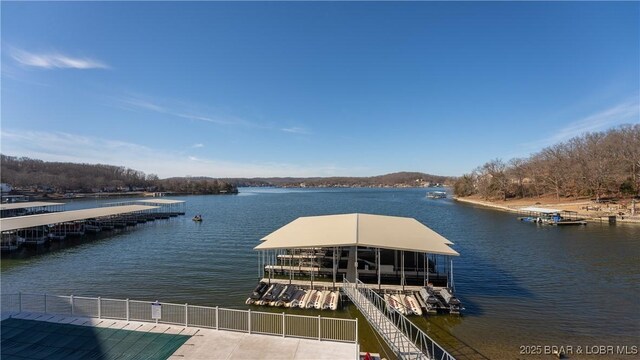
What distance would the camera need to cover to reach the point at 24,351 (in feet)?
37.3

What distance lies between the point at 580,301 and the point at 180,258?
109 ft

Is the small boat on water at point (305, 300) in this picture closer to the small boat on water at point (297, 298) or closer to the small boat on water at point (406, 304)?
the small boat on water at point (297, 298)

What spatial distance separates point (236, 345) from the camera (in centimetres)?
1185

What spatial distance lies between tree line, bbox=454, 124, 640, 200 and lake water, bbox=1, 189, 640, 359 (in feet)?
115

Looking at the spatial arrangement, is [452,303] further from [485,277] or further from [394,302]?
[485,277]

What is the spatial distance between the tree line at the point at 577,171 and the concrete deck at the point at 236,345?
8633 centimetres

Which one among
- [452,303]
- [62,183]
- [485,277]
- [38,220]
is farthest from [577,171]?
[62,183]

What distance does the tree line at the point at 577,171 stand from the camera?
75.2 meters

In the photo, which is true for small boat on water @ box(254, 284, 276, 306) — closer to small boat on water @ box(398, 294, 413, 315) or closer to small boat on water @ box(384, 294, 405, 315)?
small boat on water @ box(384, 294, 405, 315)

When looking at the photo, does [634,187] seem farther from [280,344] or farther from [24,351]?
[24,351]

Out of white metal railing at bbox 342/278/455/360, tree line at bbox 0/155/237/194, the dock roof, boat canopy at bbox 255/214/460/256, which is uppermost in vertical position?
tree line at bbox 0/155/237/194

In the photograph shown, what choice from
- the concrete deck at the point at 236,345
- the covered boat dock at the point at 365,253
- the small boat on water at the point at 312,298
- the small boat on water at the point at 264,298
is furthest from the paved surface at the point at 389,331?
the small boat on water at the point at 264,298

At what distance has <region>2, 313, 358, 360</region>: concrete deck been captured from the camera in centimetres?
1116

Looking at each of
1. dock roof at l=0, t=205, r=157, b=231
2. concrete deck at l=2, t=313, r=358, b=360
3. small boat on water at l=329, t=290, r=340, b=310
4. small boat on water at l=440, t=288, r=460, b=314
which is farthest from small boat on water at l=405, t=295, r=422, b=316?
dock roof at l=0, t=205, r=157, b=231
